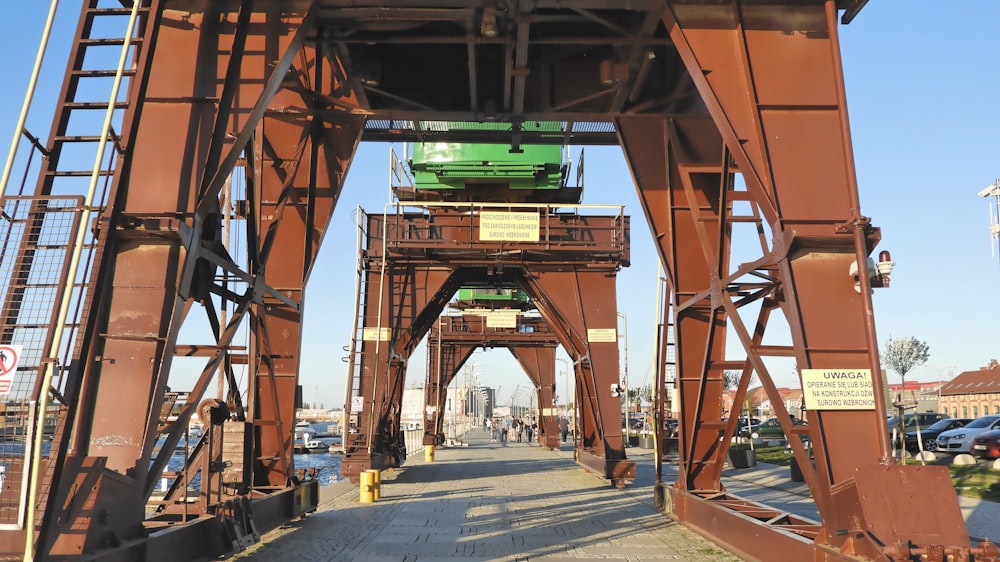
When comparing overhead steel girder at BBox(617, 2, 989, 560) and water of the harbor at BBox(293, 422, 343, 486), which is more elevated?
overhead steel girder at BBox(617, 2, 989, 560)

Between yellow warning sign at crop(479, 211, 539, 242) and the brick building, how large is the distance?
6757 centimetres

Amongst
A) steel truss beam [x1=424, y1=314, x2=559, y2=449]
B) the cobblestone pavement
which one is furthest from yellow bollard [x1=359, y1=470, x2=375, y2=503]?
steel truss beam [x1=424, y1=314, x2=559, y2=449]

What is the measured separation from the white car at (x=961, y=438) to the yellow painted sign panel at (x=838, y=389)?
20105 mm

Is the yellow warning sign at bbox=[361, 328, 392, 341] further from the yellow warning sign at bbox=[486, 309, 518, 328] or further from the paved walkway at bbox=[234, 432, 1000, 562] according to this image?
the yellow warning sign at bbox=[486, 309, 518, 328]

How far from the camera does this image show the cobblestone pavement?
33.8ft

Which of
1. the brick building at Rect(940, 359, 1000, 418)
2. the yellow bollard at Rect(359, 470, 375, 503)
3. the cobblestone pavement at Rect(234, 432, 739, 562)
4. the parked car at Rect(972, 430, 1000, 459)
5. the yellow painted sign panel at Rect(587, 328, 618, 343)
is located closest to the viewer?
the cobblestone pavement at Rect(234, 432, 739, 562)

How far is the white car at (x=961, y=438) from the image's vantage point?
25178 millimetres

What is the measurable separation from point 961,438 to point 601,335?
1329 centimetres

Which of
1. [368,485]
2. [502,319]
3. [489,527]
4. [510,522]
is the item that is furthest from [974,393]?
[489,527]

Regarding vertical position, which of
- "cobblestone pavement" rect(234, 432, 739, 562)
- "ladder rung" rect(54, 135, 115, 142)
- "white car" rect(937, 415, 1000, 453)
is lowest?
"cobblestone pavement" rect(234, 432, 739, 562)

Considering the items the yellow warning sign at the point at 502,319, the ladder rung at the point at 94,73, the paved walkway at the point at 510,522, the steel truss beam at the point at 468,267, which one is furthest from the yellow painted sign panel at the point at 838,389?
the yellow warning sign at the point at 502,319

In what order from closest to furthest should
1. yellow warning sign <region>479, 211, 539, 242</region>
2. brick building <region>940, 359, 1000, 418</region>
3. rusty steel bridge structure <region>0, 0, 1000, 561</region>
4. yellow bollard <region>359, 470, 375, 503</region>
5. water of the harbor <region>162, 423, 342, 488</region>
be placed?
1. rusty steel bridge structure <region>0, 0, 1000, 561</region>
2. yellow bollard <region>359, 470, 375, 503</region>
3. yellow warning sign <region>479, 211, 539, 242</region>
4. water of the harbor <region>162, 423, 342, 488</region>
5. brick building <region>940, 359, 1000, 418</region>

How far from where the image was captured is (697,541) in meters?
11.1

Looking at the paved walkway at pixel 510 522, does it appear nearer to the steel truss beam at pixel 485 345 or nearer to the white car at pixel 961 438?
the white car at pixel 961 438
